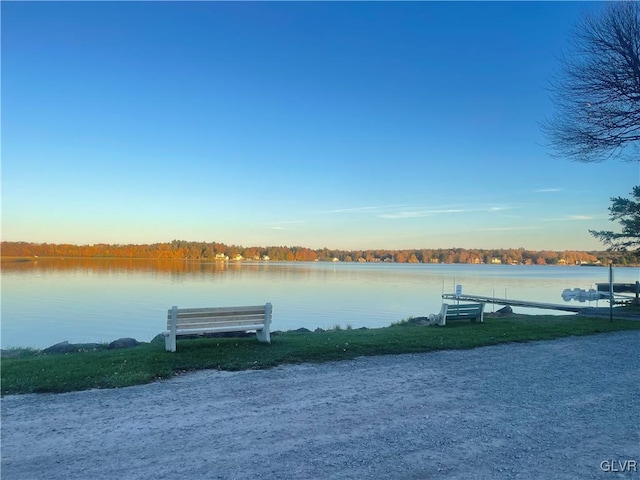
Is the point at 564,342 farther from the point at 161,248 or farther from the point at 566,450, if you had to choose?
the point at 161,248

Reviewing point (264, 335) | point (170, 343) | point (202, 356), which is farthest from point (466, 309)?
point (170, 343)

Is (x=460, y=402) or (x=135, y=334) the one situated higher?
(x=460, y=402)

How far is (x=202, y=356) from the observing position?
7.07 meters

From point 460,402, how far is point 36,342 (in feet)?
46.9

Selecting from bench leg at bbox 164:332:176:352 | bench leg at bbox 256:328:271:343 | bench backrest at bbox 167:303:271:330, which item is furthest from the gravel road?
bench leg at bbox 256:328:271:343

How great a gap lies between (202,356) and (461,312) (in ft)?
32.5

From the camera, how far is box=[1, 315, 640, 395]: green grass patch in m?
5.60

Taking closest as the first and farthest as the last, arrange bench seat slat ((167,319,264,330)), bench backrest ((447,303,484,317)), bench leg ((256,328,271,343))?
bench seat slat ((167,319,264,330)) < bench leg ((256,328,271,343)) < bench backrest ((447,303,484,317))

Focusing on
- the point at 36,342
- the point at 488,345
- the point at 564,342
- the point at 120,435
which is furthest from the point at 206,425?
the point at 36,342

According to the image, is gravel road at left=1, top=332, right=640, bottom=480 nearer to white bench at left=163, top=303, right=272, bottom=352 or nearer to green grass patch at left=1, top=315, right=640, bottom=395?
green grass patch at left=1, top=315, right=640, bottom=395

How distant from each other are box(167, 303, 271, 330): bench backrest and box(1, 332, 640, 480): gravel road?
168cm

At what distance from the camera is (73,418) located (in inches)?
170

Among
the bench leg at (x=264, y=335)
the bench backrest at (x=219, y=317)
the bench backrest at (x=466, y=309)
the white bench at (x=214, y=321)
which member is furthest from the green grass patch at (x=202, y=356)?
the bench backrest at (x=466, y=309)

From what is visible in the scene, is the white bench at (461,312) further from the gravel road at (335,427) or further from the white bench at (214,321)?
the white bench at (214,321)
